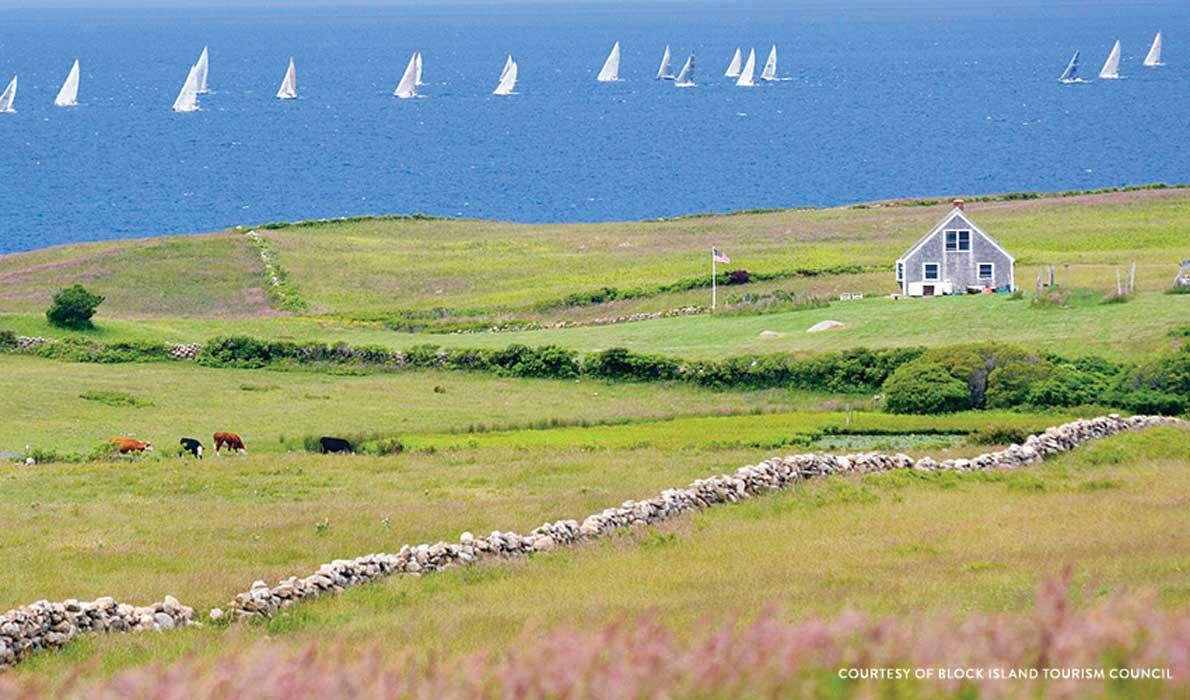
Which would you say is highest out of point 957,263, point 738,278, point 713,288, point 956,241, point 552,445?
point 956,241

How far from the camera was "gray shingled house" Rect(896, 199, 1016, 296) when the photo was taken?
76562 mm

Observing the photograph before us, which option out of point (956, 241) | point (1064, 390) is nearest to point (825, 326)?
point (956, 241)

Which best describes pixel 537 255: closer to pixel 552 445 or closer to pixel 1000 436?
pixel 552 445

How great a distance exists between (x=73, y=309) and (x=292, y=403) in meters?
19.8

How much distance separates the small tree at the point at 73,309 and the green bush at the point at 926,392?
3624 centimetres

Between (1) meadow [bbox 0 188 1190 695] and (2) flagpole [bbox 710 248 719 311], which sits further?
(2) flagpole [bbox 710 248 719 311]

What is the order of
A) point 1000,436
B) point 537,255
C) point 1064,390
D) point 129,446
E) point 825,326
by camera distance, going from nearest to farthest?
point 1000,436
point 129,446
point 1064,390
point 825,326
point 537,255

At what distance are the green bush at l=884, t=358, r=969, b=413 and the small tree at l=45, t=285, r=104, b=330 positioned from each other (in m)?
36.2

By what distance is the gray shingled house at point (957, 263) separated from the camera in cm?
7656

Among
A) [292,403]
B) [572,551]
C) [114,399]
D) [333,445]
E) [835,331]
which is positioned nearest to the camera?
[572,551]

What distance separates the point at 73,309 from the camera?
243 ft

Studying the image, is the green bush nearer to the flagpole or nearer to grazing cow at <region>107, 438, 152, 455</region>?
grazing cow at <region>107, 438, 152, 455</region>

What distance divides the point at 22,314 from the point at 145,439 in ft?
105

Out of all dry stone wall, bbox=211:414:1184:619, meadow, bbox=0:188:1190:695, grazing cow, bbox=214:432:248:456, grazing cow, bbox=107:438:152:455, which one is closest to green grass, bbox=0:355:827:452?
meadow, bbox=0:188:1190:695
